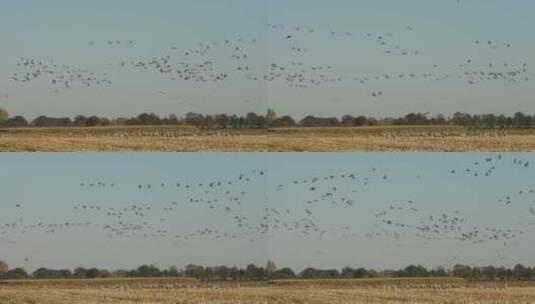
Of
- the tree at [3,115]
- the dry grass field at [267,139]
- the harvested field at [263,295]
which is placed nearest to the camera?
the harvested field at [263,295]

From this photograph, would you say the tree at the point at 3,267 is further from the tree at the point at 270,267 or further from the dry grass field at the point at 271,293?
the tree at the point at 270,267

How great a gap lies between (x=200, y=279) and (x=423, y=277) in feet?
9.96

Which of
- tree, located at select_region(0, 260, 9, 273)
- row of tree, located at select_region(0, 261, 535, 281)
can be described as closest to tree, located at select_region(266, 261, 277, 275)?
row of tree, located at select_region(0, 261, 535, 281)

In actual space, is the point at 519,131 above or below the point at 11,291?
above

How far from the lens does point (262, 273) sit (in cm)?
1560

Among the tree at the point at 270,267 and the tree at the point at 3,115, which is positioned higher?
the tree at the point at 3,115

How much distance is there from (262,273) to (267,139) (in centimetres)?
188

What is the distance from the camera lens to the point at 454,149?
1650cm

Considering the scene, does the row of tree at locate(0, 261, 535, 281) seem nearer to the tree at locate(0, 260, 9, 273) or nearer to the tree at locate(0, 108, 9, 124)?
the tree at locate(0, 260, 9, 273)

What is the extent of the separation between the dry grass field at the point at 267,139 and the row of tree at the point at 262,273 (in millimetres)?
1667

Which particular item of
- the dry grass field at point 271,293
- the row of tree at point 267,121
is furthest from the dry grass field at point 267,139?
the dry grass field at point 271,293

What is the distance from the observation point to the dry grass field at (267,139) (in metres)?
16.0

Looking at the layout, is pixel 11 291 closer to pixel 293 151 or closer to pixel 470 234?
pixel 293 151

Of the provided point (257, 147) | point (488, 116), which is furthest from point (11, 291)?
point (488, 116)
